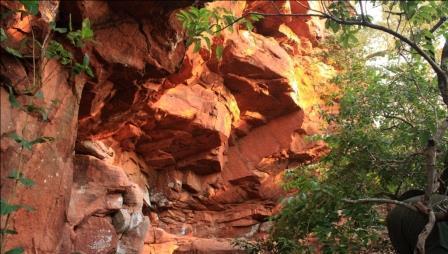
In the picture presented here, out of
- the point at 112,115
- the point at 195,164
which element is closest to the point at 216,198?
the point at 195,164

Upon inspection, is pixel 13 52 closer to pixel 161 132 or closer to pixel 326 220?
pixel 326 220

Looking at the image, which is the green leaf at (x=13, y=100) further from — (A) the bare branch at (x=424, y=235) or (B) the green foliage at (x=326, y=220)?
(A) the bare branch at (x=424, y=235)

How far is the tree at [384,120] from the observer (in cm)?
509

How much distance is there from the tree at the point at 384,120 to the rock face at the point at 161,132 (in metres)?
0.87

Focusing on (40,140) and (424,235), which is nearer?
(40,140)

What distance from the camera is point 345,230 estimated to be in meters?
5.55

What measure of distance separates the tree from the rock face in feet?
2.84

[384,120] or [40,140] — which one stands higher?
[384,120]

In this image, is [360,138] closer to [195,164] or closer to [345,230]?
[345,230]

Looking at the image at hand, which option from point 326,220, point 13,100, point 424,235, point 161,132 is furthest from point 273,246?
point 161,132

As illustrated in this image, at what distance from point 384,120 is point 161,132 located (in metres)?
6.11

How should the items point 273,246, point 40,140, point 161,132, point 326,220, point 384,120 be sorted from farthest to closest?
point 161,132 → point 384,120 → point 273,246 → point 326,220 → point 40,140

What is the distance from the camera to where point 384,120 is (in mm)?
7641

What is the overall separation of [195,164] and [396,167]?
741 centimetres
